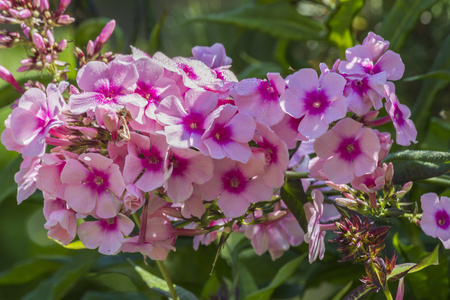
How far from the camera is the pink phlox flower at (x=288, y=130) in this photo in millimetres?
341

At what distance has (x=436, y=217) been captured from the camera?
13.9 inches

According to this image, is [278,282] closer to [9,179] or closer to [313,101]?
[313,101]

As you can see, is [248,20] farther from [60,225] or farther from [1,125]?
[1,125]

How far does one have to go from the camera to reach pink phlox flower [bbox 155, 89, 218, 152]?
31 cm

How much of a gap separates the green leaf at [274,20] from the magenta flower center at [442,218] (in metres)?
0.43

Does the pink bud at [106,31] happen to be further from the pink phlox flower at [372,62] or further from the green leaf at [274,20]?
the green leaf at [274,20]

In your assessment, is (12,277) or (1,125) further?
(1,125)

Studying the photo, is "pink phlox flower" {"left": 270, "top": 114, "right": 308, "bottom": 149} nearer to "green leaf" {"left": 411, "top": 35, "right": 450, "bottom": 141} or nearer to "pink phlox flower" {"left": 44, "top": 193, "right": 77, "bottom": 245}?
"pink phlox flower" {"left": 44, "top": 193, "right": 77, "bottom": 245}

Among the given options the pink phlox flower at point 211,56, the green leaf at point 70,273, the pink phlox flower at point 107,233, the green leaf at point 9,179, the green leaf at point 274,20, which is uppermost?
the pink phlox flower at point 211,56

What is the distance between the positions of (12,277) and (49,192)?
381mm

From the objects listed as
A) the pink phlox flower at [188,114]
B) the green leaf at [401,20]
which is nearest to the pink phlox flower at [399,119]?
the pink phlox flower at [188,114]

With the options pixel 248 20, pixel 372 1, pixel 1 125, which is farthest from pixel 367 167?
pixel 1 125

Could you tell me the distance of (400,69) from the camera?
0.36 metres

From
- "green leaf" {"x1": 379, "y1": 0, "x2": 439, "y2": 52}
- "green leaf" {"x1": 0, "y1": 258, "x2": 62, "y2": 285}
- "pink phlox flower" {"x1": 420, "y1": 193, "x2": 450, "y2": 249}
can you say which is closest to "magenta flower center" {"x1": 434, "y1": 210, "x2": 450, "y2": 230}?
"pink phlox flower" {"x1": 420, "y1": 193, "x2": 450, "y2": 249}
